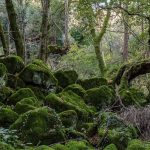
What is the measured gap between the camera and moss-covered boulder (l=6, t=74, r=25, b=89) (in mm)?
9883

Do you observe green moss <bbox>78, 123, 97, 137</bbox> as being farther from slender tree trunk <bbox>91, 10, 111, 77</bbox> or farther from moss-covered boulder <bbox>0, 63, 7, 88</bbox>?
slender tree trunk <bbox>91, 10, 111, 77</bbox>

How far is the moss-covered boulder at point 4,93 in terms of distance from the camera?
8702mm

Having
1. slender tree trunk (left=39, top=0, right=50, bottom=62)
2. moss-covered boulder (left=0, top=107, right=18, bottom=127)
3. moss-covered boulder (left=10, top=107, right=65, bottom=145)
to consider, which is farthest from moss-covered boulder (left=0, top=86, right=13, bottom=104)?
slender tree trunk (left=39, top=0, right=50, bottom=62)

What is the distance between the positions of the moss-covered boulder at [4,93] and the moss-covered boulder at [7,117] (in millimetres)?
1452

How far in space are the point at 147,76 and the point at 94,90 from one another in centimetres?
566

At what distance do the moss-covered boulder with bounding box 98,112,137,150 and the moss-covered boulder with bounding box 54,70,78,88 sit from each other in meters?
3.42

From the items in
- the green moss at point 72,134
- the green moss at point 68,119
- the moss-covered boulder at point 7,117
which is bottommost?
the green moss at point 72,134

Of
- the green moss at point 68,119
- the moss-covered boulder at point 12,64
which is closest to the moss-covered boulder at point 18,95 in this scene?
the moss-covered boulder at point 12,64

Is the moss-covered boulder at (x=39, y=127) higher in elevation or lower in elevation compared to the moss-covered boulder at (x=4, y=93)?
lower

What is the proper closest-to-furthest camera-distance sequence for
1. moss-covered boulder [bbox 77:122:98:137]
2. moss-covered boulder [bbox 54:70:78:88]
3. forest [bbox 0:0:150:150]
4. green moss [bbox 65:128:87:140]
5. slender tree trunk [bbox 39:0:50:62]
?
forest [bbox 0:0:150:150] → green moss [bbox 65:128:87:140] → moss-covered boulder [bbox 77:122:98:137] → moss-covered boulder [bbox 54:70:78:88] → slender tree trunk [bbox 39:0:50:62]

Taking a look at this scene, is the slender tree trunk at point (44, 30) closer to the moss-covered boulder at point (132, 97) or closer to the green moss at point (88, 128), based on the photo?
the moss-covered boulder at point (132, 97)

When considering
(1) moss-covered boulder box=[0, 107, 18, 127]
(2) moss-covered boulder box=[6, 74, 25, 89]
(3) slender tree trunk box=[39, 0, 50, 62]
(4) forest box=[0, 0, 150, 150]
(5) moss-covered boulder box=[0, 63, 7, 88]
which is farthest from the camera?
(3) slender tree trunk box=[39, 0, 50, 62]

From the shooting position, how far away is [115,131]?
678 cm

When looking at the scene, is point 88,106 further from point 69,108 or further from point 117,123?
point 117,123
